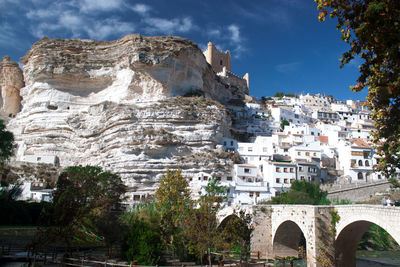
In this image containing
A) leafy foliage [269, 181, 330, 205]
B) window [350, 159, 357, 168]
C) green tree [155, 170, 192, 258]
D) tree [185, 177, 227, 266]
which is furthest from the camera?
window [350, 159, 357, 168]

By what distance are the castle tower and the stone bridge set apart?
2498 inches

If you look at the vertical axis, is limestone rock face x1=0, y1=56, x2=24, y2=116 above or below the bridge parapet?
above

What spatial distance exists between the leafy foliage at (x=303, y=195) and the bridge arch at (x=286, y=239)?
28.4 feet

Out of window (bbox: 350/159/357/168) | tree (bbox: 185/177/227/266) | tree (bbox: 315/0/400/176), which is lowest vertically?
tree (bbox: 185/177/227/266)

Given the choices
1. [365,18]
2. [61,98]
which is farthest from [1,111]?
[365,18]

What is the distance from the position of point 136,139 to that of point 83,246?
19.4 m

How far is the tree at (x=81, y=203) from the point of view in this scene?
17.9m

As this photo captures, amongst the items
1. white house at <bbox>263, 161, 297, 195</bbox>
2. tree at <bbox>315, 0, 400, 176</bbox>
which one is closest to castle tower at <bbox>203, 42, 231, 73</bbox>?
white house at <bbox>263, 161, 297, 195</bbox>

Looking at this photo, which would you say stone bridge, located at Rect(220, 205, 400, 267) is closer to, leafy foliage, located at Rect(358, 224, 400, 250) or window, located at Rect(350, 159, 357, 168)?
leafy foliage, located at Rect(358, 224, 400, 250)

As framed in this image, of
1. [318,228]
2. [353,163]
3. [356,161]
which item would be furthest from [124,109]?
[318,228]

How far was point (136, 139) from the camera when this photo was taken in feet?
146

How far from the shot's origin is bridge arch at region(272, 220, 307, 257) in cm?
2591

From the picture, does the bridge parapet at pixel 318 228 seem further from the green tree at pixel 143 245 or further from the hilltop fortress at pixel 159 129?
the hilltop fortress at pixel 159 129

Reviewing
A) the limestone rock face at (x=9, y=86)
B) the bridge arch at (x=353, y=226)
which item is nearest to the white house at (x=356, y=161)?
the bridge arch at (x=353, y=226)
